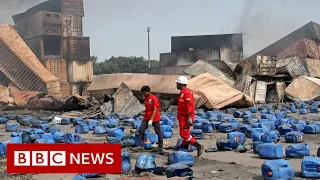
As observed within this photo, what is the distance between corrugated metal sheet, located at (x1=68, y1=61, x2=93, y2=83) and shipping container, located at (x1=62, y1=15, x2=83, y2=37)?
9.08ft

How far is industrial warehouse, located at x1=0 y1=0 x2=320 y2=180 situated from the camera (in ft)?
21.0

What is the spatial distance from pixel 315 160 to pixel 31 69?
24.9 metres

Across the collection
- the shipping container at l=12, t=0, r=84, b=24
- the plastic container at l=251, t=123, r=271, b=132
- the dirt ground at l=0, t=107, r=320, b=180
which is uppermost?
the shipping container at l=12, t=0, r=84, b=24

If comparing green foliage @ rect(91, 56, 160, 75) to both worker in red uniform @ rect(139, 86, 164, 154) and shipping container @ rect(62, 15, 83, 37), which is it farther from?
worker in red uniform @ rect(139, 86, 164, 154)

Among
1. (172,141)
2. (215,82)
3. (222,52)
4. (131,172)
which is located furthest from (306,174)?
Answer: (222,52)

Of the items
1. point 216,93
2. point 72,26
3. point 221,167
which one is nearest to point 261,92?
point 216,93

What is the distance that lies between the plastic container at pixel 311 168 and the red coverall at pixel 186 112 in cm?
220

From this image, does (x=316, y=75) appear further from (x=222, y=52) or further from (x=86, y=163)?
(x=86, y=163)

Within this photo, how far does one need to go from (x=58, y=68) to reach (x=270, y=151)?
27.1 meters

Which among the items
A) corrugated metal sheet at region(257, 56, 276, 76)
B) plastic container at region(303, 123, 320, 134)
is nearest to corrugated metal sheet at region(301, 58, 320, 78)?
corrugated metal sheet at region(257, 56, 276, 76)

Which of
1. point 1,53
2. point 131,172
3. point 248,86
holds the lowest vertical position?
point 131,172

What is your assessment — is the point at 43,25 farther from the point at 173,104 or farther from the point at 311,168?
the point at 311,168

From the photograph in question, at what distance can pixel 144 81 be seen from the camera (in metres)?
20.2

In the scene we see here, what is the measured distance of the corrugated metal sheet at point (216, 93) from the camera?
57.0 feet
